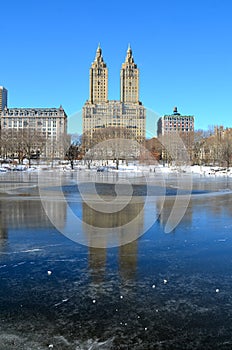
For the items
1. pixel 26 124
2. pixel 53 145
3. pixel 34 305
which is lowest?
pixel 34 305

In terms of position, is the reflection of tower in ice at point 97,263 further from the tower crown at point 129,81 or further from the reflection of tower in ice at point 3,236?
the tower crown at point 129,81

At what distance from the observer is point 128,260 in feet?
21.2

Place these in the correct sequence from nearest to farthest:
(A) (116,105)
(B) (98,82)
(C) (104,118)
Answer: (C) (104,118) → (A) (116,105) → (B) (98,82)

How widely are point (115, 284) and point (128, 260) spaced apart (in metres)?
1.32

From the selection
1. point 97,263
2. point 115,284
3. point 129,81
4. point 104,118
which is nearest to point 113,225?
point 97,263

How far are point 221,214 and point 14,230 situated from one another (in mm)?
6651

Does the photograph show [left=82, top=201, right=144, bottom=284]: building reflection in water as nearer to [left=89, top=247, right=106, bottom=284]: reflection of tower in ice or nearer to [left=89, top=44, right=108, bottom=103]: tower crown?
[left=89, top=247, right=106, bottom=284]: reflection of tower in ice

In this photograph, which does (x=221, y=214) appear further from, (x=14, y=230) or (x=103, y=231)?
(x=14, y=230)

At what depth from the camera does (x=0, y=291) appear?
4906mm

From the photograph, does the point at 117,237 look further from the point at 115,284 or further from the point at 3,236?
the point at 115,284

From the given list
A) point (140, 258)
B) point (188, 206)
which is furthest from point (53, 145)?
point (140, 258)

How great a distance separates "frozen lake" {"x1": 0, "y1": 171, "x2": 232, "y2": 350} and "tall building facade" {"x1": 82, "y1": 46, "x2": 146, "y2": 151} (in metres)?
101

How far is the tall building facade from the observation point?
522ft

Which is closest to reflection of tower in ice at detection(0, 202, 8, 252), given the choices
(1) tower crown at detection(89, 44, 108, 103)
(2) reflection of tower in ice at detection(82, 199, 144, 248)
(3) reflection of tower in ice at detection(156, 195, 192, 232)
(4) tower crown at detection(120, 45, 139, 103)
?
(2) reflection of tower in ice at detection(82, 199, 144, 248)
